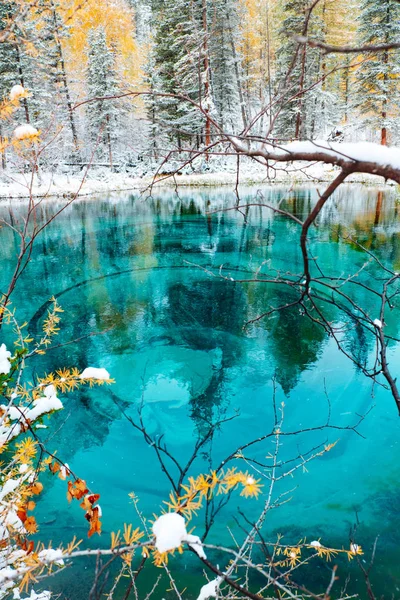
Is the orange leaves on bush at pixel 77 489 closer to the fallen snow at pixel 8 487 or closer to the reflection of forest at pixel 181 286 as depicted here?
the fallen snow at pixel 8 487

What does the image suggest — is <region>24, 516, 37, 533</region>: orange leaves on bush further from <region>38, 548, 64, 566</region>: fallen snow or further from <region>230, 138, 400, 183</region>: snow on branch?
<region>230, 138, 400, 183</region>: snow on branch

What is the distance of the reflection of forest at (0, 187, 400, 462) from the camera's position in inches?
196

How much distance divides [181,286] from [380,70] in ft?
61.7

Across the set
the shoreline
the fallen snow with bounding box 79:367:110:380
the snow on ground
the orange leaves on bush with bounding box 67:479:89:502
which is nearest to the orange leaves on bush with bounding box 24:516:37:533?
the orange leaves on bush with bounding box 67:479:89:502

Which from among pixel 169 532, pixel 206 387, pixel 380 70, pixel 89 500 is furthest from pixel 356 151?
pixel 380 70

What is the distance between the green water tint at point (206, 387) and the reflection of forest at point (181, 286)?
3 centimetres

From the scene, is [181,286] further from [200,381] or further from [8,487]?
[8,487]

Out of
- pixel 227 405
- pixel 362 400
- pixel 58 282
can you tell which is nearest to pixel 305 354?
pixel 362 400

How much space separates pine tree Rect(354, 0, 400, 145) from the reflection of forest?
8993 mm

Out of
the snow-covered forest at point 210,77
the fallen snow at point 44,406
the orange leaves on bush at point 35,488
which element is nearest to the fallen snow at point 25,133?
the fallen snow at point 44,406

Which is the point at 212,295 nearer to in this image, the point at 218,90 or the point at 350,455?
the point at 350,455

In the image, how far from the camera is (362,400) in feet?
13.8

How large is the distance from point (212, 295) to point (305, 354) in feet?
8.74

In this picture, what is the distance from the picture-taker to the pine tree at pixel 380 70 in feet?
60.0
